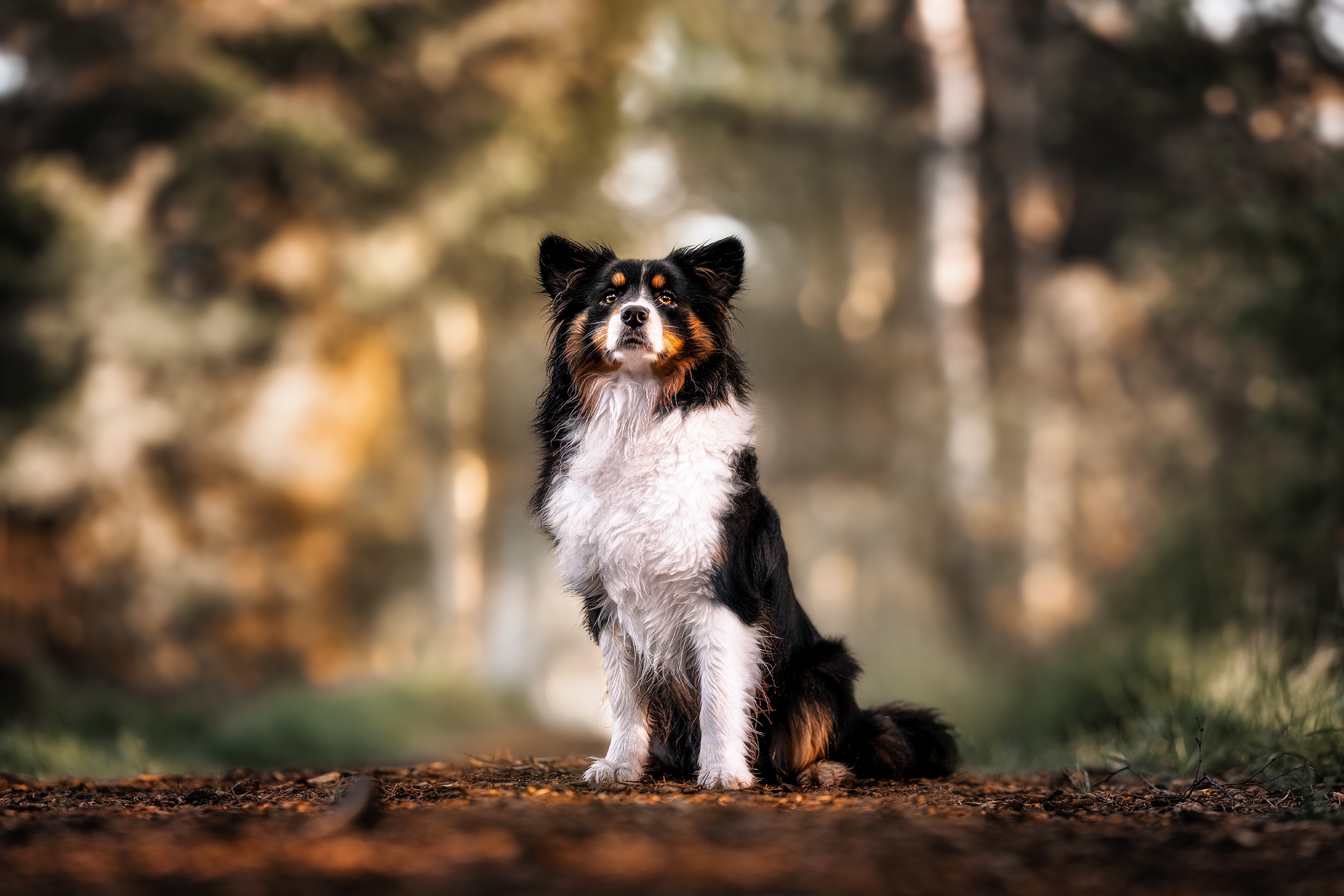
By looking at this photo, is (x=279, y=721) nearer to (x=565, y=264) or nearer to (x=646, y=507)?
(x=565, y=264)

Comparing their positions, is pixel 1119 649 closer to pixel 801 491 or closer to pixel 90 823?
pixel 90 823

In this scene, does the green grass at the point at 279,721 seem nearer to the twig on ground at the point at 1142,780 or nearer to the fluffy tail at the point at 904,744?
the fluffy tail at the point at 904,744

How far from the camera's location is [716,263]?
15.3 feet

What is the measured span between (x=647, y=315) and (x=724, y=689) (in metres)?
1.48

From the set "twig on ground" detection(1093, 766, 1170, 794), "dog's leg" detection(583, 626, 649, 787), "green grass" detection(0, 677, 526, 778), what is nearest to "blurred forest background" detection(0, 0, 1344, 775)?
"green grass" detection(0, 677, 526, 778)

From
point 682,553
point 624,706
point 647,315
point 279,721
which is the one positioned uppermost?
point 647,315

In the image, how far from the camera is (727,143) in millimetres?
14945

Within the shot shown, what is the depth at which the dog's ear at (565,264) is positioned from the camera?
4691 mm

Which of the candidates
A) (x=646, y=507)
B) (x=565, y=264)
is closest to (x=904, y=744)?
(x=646, y=507)

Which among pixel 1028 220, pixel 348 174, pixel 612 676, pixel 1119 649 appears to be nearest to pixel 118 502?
pixel 348 174

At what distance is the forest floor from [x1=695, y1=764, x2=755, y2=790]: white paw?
0.19m

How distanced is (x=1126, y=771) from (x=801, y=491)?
562 inches

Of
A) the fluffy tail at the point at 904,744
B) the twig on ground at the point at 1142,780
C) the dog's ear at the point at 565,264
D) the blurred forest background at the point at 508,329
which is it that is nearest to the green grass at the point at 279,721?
the blurred forest background at the point at 508,329

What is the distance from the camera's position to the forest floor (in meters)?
2.46
